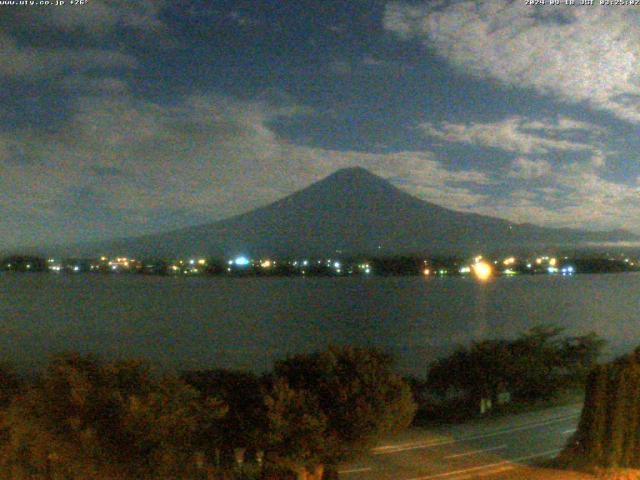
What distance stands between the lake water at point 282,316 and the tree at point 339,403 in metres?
19.3

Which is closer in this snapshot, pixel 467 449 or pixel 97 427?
pixel 97 427

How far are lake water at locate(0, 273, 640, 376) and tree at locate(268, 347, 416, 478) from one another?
1927 cm

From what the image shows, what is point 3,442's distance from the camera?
805cm

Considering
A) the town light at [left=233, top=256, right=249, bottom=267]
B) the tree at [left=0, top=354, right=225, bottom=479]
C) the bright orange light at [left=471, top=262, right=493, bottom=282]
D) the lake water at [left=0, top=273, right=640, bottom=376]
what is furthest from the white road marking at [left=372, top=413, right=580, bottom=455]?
the town light at [left=233, top=256, right=249, bottom=267]

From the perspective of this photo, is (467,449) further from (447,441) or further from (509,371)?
(509,371)

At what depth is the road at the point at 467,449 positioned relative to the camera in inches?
455

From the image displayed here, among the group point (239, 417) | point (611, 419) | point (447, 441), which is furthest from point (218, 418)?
point (447, 441)

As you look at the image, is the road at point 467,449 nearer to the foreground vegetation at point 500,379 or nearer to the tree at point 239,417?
the tree at point 239,417

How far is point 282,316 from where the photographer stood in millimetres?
63094

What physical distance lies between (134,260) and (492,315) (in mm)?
69564

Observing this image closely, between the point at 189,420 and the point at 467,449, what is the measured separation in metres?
7.01

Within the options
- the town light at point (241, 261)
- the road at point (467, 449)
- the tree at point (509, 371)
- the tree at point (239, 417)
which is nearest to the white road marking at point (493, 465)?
the road at point (467, 449)

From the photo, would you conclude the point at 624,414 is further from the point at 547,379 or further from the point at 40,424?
the point at 547,379

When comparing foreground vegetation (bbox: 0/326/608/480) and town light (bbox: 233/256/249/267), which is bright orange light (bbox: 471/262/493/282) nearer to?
town light (bbox: 233/256/249/267)
